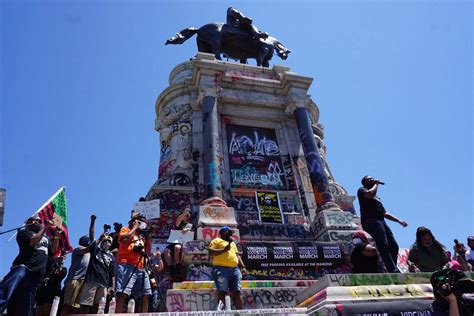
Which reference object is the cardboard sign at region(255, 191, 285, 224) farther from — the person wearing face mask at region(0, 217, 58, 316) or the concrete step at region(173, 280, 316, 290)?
the person wearing face mask at region(0, 217, 58, 316)

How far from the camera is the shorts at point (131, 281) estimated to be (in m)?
5.89

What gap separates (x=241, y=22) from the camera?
22.3 metres

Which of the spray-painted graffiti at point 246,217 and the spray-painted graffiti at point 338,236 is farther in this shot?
the spray-painted graffiti at point 246,217

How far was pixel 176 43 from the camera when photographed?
70.5 ft

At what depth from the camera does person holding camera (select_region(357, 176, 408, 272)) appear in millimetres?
6789

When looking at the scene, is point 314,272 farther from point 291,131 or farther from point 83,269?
point 291,131

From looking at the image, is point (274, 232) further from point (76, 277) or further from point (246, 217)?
point (76, 277)

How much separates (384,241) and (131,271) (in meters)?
4.92

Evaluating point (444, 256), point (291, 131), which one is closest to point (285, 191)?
point (291, 131)

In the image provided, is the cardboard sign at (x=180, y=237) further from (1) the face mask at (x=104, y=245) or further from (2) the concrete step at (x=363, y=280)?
(2) the concrete step at (x=363, y=280)

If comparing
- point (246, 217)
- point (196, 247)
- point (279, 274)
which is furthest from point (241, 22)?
point (279, 274)

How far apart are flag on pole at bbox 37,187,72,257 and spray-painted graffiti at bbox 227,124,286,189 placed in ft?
22.7

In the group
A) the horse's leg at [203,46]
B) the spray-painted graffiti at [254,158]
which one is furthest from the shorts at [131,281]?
the horse's leg at [203,46]

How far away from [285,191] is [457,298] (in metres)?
11.6
